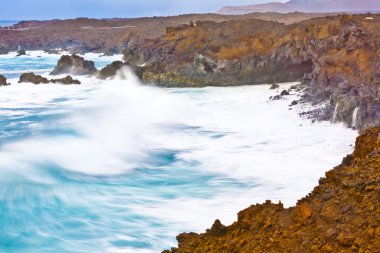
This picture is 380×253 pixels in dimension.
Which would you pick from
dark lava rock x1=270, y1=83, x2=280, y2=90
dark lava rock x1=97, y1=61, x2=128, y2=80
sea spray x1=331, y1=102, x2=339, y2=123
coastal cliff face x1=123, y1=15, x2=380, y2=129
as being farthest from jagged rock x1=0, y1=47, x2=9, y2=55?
sea spray x1=331, y1=102, x2=339, y2=123

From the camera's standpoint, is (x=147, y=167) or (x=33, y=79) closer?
(x=147, y=167)

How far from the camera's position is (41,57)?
251 feet

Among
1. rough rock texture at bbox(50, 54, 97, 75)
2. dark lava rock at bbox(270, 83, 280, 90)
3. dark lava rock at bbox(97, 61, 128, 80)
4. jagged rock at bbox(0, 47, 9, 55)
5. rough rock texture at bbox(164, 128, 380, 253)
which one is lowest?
rough rock texture at bbox(164, 128, 380, 253)

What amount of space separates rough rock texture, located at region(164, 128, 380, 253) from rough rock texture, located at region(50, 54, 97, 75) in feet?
133

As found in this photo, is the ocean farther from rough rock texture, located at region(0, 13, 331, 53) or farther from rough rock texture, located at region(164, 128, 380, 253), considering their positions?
rough rock texture, located at region(0, 13, 331, 53)

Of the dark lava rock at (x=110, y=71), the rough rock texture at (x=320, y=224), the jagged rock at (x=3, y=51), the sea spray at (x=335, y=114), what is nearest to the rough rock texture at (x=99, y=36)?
the jagged rock at (x=3, y=51)

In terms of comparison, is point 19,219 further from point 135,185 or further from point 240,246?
point 240,246

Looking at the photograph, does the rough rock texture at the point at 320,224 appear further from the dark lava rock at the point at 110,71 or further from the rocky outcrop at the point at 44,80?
the dark lava rock at the point at 110,71

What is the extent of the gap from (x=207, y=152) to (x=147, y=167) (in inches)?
101

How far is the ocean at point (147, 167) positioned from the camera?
11.3m

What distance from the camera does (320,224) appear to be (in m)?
6.00

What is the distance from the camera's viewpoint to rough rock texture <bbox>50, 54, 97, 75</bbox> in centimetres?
4603

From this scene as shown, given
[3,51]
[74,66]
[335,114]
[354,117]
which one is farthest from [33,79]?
[3,51]

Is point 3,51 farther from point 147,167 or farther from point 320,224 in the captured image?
point 320,224
